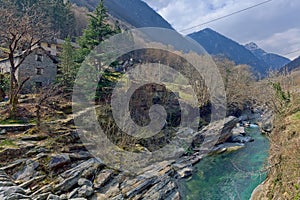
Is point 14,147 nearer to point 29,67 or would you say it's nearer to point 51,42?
point 29,67

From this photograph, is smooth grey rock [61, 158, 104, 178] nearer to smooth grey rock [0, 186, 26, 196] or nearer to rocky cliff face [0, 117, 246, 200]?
rocky cliff face [0, 117, 246, 200]

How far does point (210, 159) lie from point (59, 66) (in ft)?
55.4

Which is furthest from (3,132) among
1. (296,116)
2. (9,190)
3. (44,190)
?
(296,116)

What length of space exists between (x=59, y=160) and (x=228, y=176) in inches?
422

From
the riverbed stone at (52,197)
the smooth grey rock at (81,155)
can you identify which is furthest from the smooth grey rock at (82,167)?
the riverbed stone at (52,197)

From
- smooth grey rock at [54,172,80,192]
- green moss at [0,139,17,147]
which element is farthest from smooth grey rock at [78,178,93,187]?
green moss at [0,139,17,147]

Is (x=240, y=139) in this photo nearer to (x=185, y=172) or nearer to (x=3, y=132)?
(x=185, y=172)

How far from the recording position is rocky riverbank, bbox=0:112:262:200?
1145 cm

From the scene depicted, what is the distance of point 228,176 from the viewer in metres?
16.3

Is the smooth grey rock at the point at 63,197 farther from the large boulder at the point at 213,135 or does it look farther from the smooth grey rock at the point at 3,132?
the large boulder at the point at 213,135

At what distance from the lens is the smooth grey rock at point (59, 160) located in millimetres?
12930

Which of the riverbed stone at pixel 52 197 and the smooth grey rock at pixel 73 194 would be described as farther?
the smooth grey rock at pixel 73 194

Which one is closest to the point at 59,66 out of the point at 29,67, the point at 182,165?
the point at 29,67

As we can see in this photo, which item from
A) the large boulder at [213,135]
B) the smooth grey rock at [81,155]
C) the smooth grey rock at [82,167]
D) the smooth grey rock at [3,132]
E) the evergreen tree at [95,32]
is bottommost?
the large boulder at [213,135]
